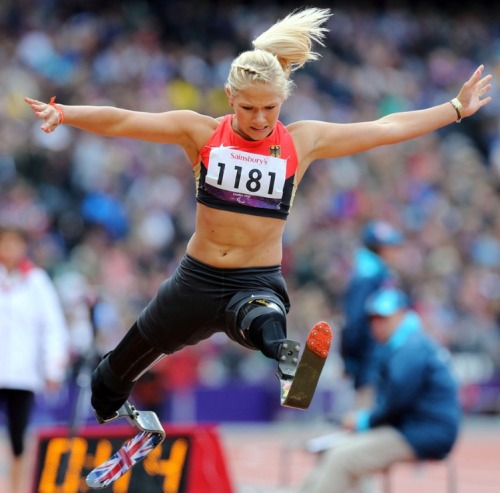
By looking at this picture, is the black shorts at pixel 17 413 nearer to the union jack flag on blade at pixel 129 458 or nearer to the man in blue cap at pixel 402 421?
the man in blue cap at pixel 402 421

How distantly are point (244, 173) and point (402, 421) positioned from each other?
3140 millimetres

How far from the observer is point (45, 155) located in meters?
14.9

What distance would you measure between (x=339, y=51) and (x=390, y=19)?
2.29 metres

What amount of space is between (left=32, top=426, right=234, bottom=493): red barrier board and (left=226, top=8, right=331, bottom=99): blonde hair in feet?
10.5

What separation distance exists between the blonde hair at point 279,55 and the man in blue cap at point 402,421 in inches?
111

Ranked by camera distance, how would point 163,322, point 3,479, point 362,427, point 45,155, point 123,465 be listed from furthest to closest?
point 45,155
point 3,479
point 362,427
point 123,465
point 163,322

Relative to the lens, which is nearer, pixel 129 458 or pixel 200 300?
pixel 200 300

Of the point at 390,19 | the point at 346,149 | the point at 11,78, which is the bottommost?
the point at 346,149

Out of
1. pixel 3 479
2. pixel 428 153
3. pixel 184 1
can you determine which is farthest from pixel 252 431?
pixel 184 1

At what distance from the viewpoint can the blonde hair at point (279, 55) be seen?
566cm

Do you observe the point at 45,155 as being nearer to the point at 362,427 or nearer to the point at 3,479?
the point at 3,479

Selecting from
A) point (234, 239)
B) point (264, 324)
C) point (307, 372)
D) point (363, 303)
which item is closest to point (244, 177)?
point (234, 239)

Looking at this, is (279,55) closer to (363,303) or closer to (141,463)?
(141,463)

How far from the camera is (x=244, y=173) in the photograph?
5789 millimetres
